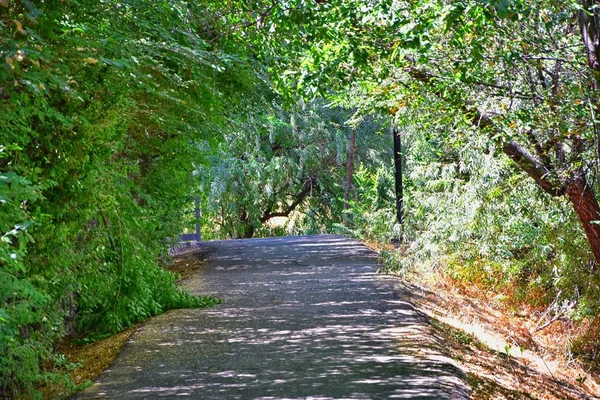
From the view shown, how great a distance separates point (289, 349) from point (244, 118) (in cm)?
640

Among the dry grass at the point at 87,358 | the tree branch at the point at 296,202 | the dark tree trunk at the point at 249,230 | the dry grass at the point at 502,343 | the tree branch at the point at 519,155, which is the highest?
the tree branch at the point at 519,155

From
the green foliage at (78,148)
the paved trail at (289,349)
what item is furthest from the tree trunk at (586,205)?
the green foliage at (78,148)

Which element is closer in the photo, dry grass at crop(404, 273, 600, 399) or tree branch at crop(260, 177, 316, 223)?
dry grass at crop(404, 273, 600, 399)

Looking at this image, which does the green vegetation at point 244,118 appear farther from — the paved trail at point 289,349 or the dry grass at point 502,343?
the paved trail at point 289,349

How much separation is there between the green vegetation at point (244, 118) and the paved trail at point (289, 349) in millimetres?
799

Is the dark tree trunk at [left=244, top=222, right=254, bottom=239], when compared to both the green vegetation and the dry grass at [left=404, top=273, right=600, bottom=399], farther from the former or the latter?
the dry grass at [left=404, top=273, right=600, bottom=399]

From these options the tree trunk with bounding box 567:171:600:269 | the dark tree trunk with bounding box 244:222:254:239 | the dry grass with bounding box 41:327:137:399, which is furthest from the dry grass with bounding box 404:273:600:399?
the dark tree trunk with bounding box 244:222:254:239

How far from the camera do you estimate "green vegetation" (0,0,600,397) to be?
6605 millimetres

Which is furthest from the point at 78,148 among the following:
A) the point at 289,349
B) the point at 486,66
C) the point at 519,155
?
the point at 519,155

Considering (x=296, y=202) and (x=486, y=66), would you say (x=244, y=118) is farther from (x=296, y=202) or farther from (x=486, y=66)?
(x=296, y=202)

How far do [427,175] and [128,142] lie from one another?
7.07 metres

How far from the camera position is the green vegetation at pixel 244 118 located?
21.7 feet

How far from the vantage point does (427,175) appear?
52.3 feet

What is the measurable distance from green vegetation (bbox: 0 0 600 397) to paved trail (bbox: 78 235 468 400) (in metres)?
0.80
